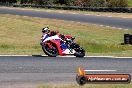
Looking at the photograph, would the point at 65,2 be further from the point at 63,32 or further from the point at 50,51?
the point at 50,51

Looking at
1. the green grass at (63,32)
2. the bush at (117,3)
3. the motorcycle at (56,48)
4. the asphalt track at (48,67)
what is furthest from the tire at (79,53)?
the bush at (117,3)

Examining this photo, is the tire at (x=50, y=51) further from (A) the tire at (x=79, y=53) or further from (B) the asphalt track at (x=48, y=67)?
(A) the tire at (x=79, y=53)

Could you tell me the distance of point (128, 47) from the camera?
27.4 meters

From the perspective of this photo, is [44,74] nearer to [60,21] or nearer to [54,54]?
[54,54]

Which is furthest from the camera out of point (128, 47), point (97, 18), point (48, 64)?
point (97, 18)

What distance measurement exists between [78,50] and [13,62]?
3.56 metres

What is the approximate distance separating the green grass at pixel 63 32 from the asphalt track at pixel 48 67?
6385mm

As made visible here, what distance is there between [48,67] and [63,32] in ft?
61.5

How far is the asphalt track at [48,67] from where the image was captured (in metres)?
15.1

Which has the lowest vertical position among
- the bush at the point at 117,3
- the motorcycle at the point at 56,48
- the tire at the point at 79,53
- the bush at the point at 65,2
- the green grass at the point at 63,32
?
the bush at the point at 65,2

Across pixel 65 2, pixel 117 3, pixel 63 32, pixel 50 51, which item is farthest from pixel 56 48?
pixel 65 2

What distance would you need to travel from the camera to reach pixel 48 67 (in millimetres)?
17172

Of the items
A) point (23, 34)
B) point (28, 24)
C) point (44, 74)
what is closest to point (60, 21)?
point (28, 24)

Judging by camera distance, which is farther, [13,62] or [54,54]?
[54,54]
